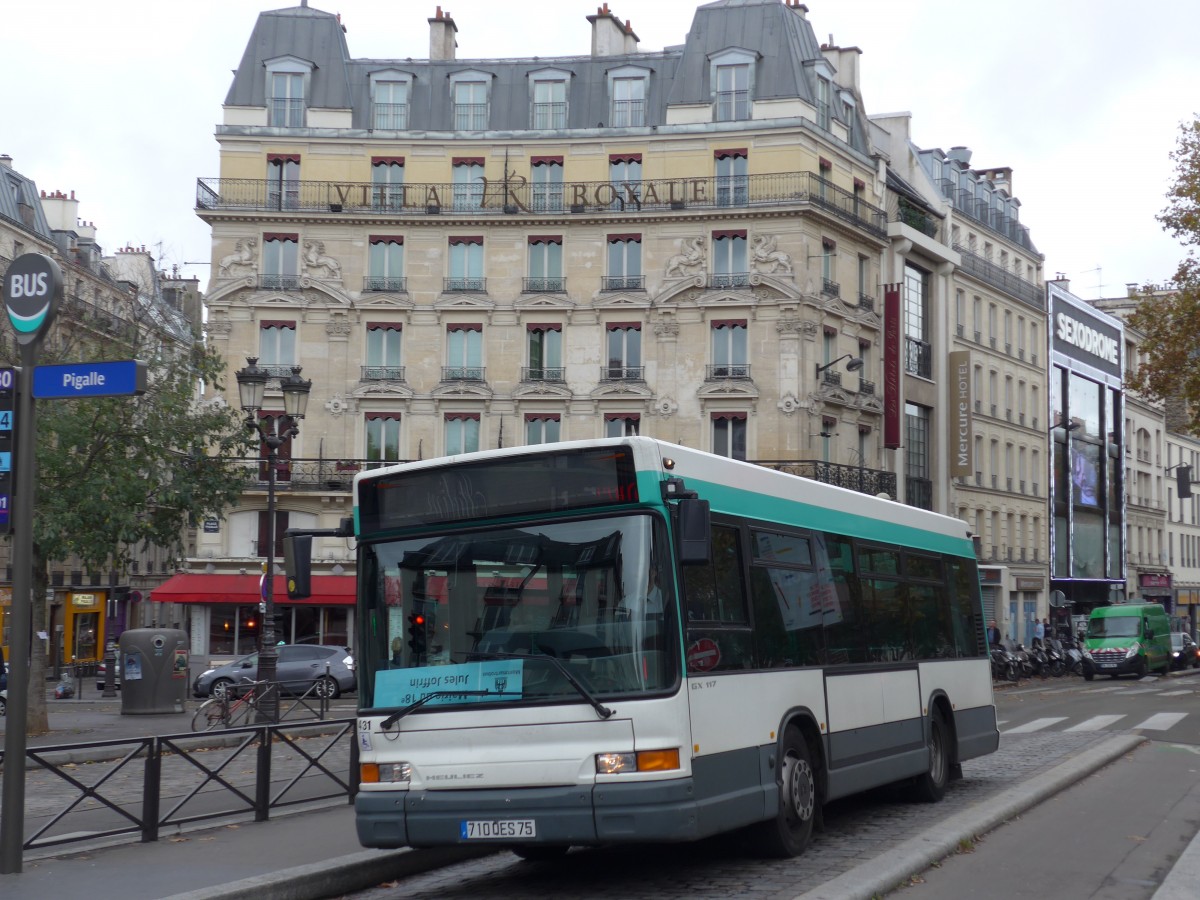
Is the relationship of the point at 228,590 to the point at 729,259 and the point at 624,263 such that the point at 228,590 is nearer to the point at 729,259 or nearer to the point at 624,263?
the point at 624,263

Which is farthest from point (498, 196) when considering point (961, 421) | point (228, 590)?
point (961, 421)

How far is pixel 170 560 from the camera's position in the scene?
30.1m

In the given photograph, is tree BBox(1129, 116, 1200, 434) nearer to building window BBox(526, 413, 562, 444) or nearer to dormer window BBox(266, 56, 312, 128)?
building window BBox(526, 413, 562, 444)

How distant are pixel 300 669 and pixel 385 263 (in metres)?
16.9

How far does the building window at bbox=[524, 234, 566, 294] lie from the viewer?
49.7 m

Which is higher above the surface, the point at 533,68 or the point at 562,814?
the point at 533,68

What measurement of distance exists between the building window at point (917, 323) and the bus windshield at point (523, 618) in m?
50.5

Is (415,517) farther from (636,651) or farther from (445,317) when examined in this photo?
(445,317)

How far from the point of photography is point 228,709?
85.3 ft

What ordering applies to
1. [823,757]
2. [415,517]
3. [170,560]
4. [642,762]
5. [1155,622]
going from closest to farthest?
1. [642,762]
2. [415,517]
3. [823,757]
4. [170,560]
5. [1155,622]

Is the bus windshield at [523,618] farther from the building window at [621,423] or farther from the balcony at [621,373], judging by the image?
the balcony at [621,373]

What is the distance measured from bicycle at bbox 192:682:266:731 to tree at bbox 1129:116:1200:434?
22.2m

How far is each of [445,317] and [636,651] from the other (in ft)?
136

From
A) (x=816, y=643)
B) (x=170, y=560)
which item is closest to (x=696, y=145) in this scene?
(x=170, y=560)
